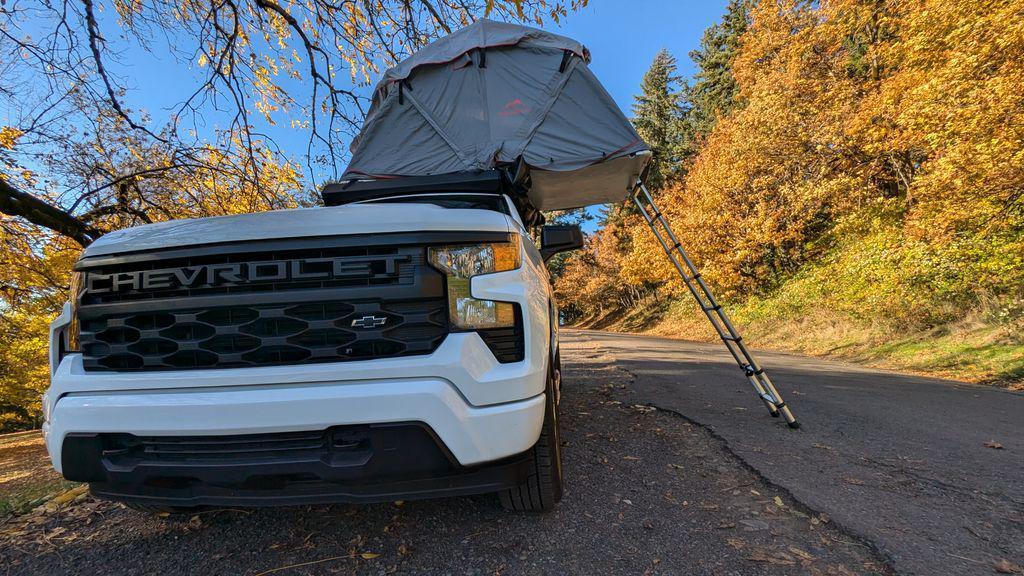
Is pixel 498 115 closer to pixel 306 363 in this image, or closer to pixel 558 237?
pixel 558 237

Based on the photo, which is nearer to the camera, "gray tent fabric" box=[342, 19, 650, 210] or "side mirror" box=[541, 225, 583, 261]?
"side mirror" box=[541, 225, 583, 261]

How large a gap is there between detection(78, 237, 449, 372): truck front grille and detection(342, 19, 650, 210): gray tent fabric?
1.90 meters

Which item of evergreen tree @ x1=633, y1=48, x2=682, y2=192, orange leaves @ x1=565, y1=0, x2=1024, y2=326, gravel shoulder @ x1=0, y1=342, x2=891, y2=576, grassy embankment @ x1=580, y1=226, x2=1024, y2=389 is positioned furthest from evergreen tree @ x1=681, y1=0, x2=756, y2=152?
gravel shoulder @ x1=0, y1=342, x2=891, y2=576

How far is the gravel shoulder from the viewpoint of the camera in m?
1.67

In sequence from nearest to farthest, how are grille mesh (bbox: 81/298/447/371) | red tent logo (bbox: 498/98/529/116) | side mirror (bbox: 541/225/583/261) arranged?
grille mesh (bbox: 81/298/447/371)
side mirror (bbox: 541/225/583/261)
red tent logo (bbox: 498/98/529/116)

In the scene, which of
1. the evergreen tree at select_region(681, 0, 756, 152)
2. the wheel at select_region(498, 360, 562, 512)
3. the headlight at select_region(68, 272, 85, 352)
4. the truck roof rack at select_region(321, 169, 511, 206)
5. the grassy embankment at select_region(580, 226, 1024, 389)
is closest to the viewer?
the headlight at select_region(68, 272, 85, 352)

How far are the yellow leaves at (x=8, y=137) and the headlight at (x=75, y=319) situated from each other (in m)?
6.12

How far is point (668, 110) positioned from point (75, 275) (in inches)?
1361

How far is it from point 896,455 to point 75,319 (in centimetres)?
473

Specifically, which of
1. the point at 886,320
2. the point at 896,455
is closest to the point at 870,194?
the point at 886,320

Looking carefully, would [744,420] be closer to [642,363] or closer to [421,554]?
[421,554]

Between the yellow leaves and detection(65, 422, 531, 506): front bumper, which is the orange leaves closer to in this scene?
detection(65, 422, 531, 506): front bumper

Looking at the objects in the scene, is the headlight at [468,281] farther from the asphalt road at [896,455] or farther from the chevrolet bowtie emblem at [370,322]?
the asphalt road at [896,455]

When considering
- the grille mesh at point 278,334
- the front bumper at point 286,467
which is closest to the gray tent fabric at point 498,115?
the grille mesh at point 278,334
